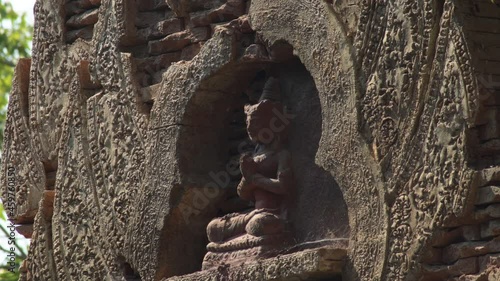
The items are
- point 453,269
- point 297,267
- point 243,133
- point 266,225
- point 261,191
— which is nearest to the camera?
point 453,269

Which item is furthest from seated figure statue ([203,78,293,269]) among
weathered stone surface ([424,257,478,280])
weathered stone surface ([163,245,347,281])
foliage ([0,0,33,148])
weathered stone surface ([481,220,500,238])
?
foliage ([0,0,33,148])

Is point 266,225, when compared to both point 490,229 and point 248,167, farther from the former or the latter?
point 490,229

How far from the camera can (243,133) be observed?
25.6ft

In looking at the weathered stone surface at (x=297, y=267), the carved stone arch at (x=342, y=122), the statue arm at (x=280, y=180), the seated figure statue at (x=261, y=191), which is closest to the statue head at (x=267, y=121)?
the seated figure statue at (x=261, y=191)

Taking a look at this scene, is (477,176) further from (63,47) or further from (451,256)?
(63,47)

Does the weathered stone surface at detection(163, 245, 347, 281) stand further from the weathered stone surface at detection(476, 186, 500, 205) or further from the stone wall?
the weathered stone surface at detection(476, 186, 500, 205)

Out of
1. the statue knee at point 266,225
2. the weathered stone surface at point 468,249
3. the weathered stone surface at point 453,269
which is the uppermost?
the statue knee at point 266,225

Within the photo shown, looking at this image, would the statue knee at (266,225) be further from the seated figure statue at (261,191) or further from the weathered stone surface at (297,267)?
the weathered stone surface at (297,267)

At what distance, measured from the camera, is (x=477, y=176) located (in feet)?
20.6

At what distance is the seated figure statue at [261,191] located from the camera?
7234mm

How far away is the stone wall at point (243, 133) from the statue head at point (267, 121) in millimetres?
67

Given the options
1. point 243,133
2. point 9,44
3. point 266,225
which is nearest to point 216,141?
point 243,133

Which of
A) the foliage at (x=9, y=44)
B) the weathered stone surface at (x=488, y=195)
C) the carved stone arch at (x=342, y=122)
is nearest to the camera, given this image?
the weathered stone surface at (x=488, y=195)

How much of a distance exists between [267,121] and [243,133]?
1.35ft
